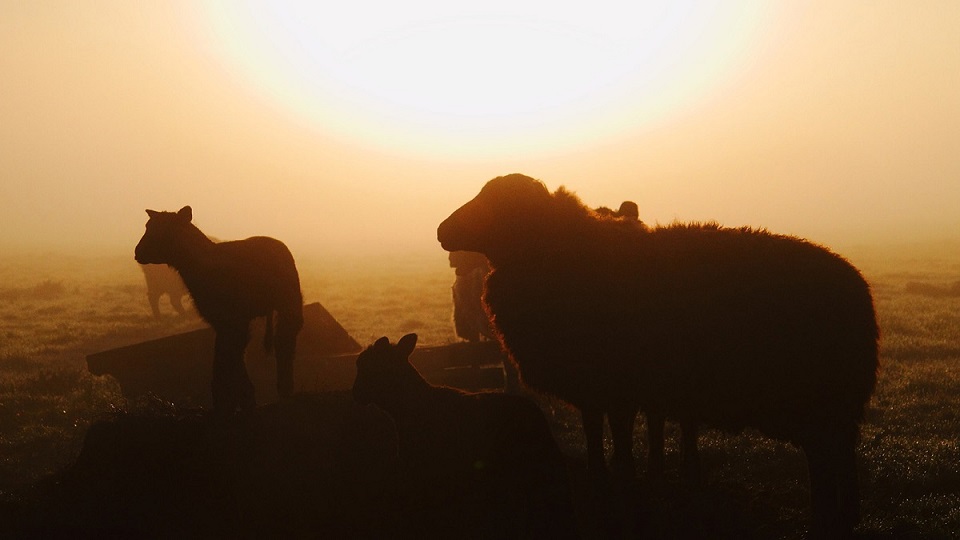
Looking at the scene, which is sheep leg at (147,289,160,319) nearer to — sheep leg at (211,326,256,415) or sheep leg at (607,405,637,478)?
sheep leg at (211,326,256,415)

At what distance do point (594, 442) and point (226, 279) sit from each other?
15.9ft

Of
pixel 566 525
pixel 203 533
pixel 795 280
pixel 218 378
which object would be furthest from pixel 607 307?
pixel 218 378

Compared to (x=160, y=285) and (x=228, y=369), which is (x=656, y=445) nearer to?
(x=228, y=369)

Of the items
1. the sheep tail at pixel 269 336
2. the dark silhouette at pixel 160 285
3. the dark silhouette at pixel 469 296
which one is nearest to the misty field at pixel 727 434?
the dark silhouette at pixel 160 285

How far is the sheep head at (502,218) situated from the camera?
24.7 ft

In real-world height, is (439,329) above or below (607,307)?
below

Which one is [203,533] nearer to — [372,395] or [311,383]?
[372,395]

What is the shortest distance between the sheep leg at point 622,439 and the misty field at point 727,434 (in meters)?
0.24

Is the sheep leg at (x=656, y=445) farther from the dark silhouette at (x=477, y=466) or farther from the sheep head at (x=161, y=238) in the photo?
the sheep head at (x=161, y=238)

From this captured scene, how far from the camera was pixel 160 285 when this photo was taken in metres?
27.8

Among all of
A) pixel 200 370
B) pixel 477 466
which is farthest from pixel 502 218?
pixel 200 370

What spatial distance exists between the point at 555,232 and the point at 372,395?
229 cm

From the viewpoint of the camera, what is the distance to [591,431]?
693 cm

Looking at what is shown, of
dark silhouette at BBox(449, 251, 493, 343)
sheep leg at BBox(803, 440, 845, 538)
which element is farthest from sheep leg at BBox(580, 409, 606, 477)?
dark silhouette at BBox(449, 251, 493, 343)
